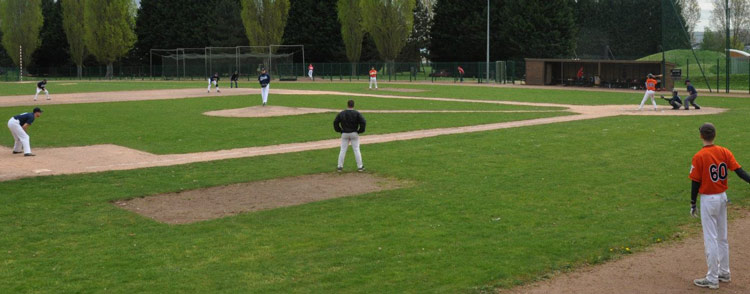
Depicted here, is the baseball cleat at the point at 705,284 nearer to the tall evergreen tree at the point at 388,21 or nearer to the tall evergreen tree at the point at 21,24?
the tall evergreen tree at the point at 388,21

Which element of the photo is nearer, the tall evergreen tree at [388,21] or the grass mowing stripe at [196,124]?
the grass mowing stripe at [196,124]

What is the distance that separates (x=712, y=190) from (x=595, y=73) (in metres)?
52.3

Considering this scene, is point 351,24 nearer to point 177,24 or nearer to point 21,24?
point 177,24

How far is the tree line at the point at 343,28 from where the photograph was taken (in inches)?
3201

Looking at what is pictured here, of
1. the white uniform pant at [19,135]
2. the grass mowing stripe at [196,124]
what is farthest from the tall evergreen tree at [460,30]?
the white uniform pant at [19,135]

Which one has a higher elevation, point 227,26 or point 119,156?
point 227,26

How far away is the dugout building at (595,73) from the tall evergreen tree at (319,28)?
3725cm

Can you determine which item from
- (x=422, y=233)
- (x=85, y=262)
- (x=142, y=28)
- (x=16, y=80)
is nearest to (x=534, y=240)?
(x=422, y=233)

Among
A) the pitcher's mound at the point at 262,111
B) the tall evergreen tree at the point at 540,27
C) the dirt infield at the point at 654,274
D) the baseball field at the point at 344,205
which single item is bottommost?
the dirt infield at the point at 654,274

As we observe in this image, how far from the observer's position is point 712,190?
28.1 ft

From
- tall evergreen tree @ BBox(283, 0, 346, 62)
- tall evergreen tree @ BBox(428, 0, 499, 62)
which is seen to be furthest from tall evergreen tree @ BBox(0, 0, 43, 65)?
tall evergreen tree @ BBox(428, 0, 499, 62)

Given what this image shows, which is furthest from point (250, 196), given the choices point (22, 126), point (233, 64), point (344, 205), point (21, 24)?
point (21, 24)

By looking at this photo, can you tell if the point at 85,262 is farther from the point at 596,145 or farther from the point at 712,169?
the point at 596,145

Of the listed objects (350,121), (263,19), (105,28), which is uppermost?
(263,19)
